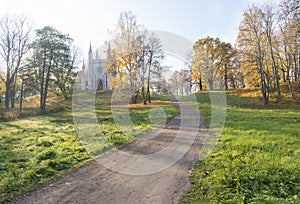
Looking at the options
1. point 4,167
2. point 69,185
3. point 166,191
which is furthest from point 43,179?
point 166,191

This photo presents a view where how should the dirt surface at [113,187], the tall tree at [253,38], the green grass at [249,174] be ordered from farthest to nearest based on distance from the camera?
the tall tree at [253,38]
the dirt surface at [113,187]
the green grass at [249,174]

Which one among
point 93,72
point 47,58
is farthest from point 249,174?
point 93,72

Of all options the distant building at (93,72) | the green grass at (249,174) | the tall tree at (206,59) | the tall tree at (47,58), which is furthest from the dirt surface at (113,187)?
the distant building at (93,72)

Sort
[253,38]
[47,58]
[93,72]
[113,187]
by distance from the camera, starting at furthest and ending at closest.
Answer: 1. [93,72]
2. [47,58]
3. [253,38]
4. [113,187]

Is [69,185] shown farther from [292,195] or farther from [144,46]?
[144,46]

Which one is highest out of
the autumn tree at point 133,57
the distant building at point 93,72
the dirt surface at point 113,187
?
the distant building at point 93,72

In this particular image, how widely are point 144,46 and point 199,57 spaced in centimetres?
1416

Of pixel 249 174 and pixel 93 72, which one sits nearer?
pixel 249 174

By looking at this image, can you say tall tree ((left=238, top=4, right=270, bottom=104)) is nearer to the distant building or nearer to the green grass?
the green grass

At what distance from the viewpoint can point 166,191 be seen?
→ 4535 mm

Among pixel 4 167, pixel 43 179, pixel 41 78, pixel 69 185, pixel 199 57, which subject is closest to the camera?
pixel 69 185

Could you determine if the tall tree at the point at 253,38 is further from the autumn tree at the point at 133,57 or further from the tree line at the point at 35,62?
the tree line at the point at 35,62

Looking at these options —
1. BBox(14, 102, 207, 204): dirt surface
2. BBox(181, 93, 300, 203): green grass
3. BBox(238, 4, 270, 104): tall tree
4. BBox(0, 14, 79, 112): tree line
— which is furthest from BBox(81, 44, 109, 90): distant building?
BBox(14, 102, 207, 204): dirt surface

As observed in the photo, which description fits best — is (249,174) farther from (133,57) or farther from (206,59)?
(206,59)
